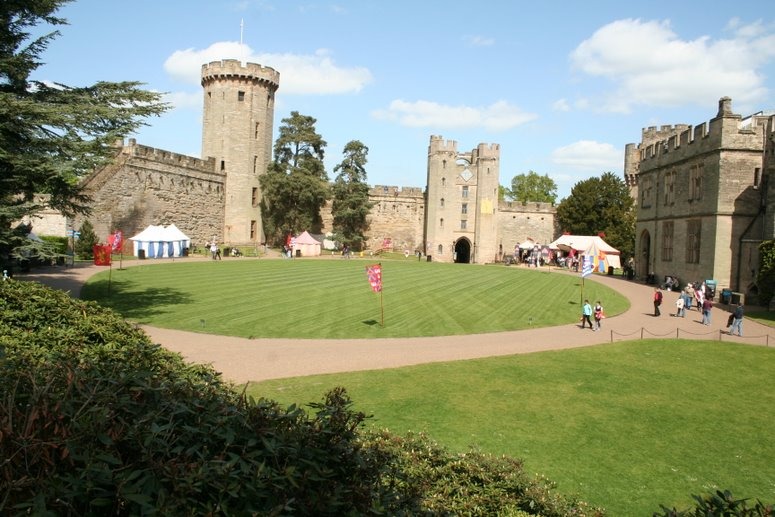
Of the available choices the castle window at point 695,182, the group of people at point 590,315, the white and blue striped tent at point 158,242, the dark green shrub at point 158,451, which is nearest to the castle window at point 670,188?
the castle window at point 695,182

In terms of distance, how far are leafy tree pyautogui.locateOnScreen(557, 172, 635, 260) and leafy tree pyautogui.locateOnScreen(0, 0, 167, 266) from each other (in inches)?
1913

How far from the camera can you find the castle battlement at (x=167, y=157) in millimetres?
41906

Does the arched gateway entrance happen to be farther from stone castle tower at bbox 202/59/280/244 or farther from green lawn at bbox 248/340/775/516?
green lawn at bbox 248/340/775/516

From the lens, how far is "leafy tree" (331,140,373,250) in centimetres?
5631

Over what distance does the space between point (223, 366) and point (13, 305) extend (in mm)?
5252

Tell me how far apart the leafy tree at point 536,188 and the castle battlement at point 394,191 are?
35614mm

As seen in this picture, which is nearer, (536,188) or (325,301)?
(325,301)

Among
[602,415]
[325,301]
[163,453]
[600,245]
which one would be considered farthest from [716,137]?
[163,453]

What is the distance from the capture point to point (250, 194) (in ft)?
173

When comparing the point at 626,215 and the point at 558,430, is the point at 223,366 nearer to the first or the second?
the point at 558,430

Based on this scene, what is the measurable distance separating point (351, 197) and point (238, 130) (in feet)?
41.7

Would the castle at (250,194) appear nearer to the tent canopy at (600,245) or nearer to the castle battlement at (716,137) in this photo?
the tent canopy at (600,245)

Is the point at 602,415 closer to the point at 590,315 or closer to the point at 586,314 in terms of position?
the point at 586,314

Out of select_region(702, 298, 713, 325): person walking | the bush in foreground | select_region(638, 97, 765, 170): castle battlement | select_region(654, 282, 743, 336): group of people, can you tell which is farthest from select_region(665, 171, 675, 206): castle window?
the bush in foreground
